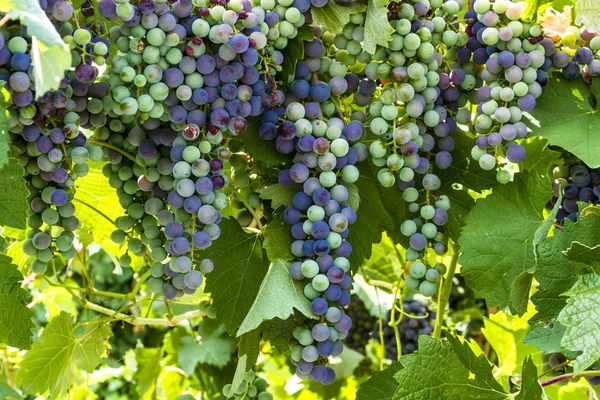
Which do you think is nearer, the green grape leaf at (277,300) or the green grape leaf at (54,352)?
the green grape leaf at (277,300)

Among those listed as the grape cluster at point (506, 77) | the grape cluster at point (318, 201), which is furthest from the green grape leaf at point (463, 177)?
the grape cluster at point (318, 201)

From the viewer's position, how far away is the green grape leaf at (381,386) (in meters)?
1.20

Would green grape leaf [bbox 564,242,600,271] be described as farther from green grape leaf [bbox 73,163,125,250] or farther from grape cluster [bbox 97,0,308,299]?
green grape leaf [bbox 73,163,125,250]

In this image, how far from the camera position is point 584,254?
1008mm

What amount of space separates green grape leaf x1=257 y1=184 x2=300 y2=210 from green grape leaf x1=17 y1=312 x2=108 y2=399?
23.3 inches

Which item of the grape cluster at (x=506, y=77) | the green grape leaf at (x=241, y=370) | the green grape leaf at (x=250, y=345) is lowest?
the green grape leaf at (x=241, y=370)

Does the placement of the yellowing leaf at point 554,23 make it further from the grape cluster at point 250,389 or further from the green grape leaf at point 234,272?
the grape cluster at point 250,389

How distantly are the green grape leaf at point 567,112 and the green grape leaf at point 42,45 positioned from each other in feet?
2.21

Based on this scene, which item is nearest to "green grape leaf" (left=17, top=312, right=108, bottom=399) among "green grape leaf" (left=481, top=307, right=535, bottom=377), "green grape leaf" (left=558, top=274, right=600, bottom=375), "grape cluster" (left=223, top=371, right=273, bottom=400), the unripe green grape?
"grape cluster" (left=223, top=371, right=273, bottom=400)

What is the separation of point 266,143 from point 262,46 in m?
0.17

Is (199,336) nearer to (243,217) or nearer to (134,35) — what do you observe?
(243,217)

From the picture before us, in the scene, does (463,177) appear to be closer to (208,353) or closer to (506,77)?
(506,77)

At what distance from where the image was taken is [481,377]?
3.46 feet

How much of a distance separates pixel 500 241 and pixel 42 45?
2.30ft
